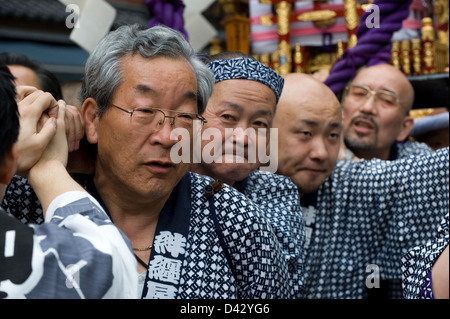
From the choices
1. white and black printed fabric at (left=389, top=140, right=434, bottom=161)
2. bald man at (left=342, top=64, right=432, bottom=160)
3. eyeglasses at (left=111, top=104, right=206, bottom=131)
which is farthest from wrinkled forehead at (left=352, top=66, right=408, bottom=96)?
eyeglasses at (left=111, top=104, right=206, bottom=131)

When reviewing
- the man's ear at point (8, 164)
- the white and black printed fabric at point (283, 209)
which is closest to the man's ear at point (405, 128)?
the white and black printed fabric at point (283, 209)

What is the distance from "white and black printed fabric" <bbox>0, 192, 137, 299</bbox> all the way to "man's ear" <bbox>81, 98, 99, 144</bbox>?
695 millimetres

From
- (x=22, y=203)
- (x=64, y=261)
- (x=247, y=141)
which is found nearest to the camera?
(x=64, y=261)

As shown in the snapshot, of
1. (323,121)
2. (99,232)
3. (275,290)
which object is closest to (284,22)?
(323,121)

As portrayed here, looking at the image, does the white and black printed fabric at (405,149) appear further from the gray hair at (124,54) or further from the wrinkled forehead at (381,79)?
the gray hair at (124,54)

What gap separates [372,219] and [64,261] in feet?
6.48

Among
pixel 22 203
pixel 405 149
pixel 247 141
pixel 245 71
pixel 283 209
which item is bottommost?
pixel 22 203

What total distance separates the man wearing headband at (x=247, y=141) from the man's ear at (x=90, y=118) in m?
0.57

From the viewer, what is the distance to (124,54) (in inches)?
78.8

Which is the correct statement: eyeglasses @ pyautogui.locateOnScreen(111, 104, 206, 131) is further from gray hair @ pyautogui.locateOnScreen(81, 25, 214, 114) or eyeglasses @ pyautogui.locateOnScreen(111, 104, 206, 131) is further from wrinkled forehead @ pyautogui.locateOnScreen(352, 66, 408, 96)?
wrinkled forehead @ pyautogui.locateOnScreen(352, 66, 408, 96)

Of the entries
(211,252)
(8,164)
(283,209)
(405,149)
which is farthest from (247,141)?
(405,149)

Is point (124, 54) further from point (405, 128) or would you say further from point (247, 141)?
point (405, 128)

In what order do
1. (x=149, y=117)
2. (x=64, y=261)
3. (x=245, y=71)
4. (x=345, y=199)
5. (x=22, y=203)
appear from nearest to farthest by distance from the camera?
(x=64, y=261) → (x=149, y=117) → (x=22, y=203) → (x=245, y=71) → (x=345, y=199)

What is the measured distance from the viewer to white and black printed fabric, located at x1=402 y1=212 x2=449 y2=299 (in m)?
1.99
